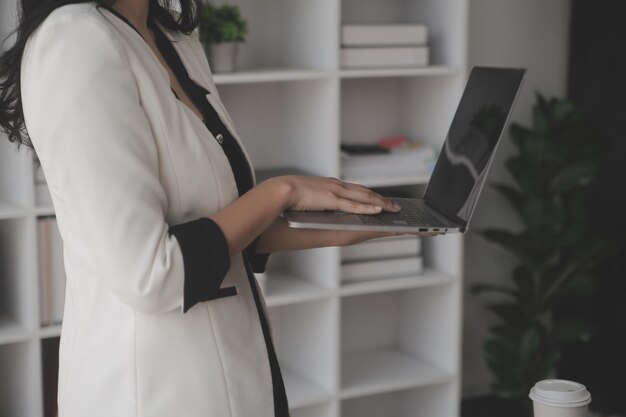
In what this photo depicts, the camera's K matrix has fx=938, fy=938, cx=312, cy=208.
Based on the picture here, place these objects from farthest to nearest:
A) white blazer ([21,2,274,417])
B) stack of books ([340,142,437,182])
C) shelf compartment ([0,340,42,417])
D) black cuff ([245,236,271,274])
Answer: stack of books ([340,142,437,182]), shelf compartment ([0,340,42,417]), black cuff ([245,236,271,274]), white blazer ([21,2,274,417])

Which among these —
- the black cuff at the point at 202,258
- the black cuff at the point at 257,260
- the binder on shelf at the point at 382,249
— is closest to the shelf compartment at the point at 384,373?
the binder on shelf at the point at 382,249

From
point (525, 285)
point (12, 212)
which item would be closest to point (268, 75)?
point (12, 212)

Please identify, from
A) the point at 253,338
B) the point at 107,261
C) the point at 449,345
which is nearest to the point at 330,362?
the point at 449,345

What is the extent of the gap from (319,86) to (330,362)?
88cm

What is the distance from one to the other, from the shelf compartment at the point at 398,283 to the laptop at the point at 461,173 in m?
1.41

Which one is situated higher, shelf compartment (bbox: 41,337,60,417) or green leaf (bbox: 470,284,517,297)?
green leaf (bbox: 470,284,517,297)

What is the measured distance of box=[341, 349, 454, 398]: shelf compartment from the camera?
10.2 ft

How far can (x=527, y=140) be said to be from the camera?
3.34 metres

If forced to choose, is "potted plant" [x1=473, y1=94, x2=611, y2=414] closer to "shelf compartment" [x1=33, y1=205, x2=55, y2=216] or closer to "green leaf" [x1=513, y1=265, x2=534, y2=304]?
"green leaf" [x1=513, y1=265, x2=534, y2=304]

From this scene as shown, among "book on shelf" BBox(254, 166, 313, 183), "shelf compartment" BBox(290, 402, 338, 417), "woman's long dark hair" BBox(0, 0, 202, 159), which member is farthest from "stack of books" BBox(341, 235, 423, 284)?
"woman's long dark hair" BBox(0, 0, 202, 159)

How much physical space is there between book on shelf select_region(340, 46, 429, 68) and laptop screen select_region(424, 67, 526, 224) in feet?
4.36

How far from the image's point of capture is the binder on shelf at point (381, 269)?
3.08m

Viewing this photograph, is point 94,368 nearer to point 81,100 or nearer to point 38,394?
point 81,100

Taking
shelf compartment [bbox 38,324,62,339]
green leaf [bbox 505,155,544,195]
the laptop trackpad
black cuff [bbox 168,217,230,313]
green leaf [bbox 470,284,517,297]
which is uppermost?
the laptop trackpad
